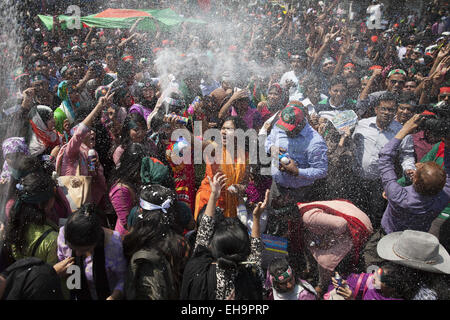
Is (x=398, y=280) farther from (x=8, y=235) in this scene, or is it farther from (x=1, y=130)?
(x=1, y=130)

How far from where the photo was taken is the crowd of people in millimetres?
2045

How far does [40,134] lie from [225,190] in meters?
2.13

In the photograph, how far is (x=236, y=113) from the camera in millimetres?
4656

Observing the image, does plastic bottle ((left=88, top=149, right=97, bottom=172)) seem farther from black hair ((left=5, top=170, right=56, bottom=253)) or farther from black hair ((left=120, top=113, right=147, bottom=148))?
black hair ((left=5, top=170, right=56, bottom=253))

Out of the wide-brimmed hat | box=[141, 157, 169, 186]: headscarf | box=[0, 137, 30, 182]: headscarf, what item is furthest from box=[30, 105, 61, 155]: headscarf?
the wide-brimmed hat

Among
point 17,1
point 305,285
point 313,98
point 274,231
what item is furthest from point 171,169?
point 17,1

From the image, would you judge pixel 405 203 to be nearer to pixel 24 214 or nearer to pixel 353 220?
pixel 353 220

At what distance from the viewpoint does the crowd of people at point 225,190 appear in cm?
204

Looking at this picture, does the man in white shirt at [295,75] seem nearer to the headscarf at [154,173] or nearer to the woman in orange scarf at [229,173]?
the woman in orange scarf at [229,173]

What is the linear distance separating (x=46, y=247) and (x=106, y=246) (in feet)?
1.56

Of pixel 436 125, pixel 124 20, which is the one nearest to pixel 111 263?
pixel 436 125

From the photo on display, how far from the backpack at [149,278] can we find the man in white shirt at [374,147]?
2.76m

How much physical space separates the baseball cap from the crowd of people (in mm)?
12

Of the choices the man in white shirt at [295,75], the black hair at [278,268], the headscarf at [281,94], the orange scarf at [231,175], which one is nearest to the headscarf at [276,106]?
the headscarf at [281,94]
